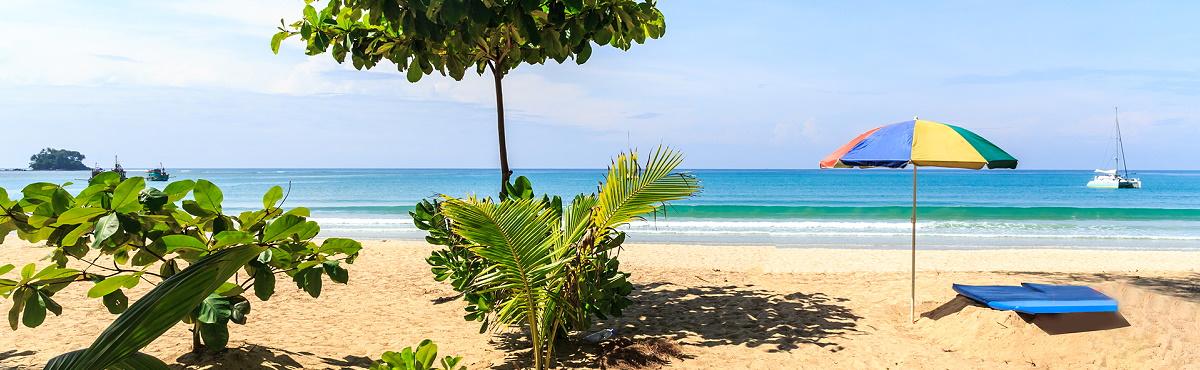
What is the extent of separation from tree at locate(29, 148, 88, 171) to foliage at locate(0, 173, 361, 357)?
164m

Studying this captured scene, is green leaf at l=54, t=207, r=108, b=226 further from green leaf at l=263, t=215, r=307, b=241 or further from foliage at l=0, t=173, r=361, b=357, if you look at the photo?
green leaf at l=263, t=215, r=307, b=241

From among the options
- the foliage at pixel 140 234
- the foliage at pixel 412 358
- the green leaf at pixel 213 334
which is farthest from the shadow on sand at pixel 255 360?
the foliage at pixel 412 358

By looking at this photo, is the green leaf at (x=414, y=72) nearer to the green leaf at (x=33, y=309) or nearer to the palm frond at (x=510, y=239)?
the palm frond at (x=510, y=239)

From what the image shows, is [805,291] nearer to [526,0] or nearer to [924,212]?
[526,0]

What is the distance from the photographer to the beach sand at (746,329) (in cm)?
527

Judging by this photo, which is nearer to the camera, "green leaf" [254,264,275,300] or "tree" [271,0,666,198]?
"green leaf" [254,264,275,300]

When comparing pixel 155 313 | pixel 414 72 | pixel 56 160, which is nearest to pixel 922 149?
pixel 414 72

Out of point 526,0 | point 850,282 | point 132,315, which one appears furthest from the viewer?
point 850,282

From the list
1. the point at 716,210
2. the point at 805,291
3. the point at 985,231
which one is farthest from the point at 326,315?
the point at 716,210

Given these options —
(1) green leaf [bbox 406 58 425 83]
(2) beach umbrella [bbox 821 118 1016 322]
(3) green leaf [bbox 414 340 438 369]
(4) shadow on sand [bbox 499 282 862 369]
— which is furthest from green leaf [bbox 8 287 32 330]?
(2) beach umbrella [bbox 821 118 1016 322]

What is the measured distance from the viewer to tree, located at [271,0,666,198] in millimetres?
4500

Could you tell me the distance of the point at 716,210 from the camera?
29.9 metres

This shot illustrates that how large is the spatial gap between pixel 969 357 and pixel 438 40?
15.5 ft

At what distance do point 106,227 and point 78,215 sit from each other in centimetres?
13
